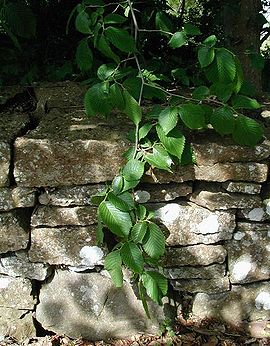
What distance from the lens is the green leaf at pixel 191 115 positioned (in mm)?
2193

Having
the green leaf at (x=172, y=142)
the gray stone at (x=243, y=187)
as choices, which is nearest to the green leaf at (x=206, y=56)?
the green leaf at (x=172, y=142)

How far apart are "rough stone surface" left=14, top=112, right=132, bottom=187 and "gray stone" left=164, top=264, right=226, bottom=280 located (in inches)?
26.8

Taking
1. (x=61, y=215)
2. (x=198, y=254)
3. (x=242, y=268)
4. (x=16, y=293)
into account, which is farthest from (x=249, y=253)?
(x=16, y=293)

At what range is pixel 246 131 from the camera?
230 centimetres

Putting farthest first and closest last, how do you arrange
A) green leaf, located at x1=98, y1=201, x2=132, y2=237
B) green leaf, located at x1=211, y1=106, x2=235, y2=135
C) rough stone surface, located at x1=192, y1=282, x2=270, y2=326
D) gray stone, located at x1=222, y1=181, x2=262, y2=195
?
rough stone surface, located at x1=192, y1=282, x2=270, y2=326 < gray stone, located at x1=222, y1=181, x2=262, y2=195 < green leaf, located at x1=211, y1=106, x2=235, y2=135 < green leaf, located at x1=98, y1=201, x2=132, y2=237

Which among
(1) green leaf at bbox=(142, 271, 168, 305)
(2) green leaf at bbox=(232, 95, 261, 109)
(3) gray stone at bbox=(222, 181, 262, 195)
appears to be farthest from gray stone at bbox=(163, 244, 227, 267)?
(2) green leaf at bbox=(232, 95, 261, 109)

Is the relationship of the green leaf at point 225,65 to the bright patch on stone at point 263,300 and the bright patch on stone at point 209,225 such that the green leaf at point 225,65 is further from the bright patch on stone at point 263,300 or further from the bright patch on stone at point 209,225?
the bright patch on stone at point 263,300

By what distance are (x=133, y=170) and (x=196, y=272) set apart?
2.63 feet

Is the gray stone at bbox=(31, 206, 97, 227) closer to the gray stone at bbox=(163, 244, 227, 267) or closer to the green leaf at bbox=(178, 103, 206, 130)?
the gray stone at bbox=(163, 244, 227, 267)

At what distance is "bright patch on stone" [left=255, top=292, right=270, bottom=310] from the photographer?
274cm

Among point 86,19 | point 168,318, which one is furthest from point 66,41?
point 168,318

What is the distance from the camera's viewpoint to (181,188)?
2.52 m

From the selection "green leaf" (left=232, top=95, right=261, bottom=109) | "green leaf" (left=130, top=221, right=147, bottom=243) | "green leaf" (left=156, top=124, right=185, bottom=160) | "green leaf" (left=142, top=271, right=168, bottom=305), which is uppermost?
"green leaf" (left=232, top=95, right=261, bottom=109)

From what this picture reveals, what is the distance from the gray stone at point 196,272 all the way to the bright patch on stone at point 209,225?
230mm
